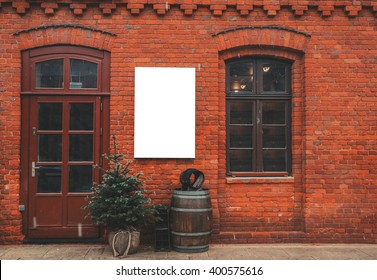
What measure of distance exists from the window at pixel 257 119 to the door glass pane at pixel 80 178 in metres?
2.50

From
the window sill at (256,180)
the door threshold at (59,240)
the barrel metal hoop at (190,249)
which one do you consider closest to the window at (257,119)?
the window sill at (256,180)

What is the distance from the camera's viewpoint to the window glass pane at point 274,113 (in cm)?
756

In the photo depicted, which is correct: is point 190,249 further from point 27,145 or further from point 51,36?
point 51,36

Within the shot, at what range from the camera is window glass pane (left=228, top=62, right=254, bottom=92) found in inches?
297

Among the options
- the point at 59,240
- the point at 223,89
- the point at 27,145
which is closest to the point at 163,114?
the point at 223,89

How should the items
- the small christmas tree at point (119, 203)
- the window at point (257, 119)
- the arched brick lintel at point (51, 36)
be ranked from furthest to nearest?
1. the window at point (257, 119)
2. the arched brick lintel at point (51, 36)
3. the small christmas tree at point (119, 203)

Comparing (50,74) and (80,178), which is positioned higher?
(50,74)

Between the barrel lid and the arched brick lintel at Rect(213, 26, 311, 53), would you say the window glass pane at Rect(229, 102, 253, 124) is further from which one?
the barrel lid

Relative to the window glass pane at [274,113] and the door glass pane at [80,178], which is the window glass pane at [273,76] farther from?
the door glass pane at [80,178]

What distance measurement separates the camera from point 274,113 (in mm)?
7582

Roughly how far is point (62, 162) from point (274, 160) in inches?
150

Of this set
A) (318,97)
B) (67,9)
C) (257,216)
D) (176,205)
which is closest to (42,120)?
(67,9)

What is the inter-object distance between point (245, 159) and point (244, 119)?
0.73 m

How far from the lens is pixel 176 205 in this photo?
6586 millimetres
